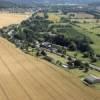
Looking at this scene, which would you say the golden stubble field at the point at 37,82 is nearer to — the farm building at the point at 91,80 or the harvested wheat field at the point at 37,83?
the harvested wheat field at the point at 37,83

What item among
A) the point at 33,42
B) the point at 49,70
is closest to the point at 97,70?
the point at 49,70

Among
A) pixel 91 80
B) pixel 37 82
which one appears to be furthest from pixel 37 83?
pixel 91 80

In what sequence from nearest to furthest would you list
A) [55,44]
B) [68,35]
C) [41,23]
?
[55,44], [68,35], [41,23]

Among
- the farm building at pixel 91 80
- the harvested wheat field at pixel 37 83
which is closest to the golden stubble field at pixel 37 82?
the harvested wheat field at pixel 37 83

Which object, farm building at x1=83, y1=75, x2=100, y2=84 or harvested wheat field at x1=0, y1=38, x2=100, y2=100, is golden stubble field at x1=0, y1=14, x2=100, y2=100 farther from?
farm building at x1=83, y1=75, x2=100, y2=84

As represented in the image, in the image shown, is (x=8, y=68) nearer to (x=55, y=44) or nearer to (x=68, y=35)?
(x=55, y=44)

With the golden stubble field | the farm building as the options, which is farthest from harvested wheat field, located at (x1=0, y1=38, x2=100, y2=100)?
the farm building

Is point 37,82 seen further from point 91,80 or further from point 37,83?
point 91,80

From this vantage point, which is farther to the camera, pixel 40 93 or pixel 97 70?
pixel 97 70

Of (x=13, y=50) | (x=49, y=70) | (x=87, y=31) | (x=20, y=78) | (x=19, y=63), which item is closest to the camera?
(x=20, y=78)
